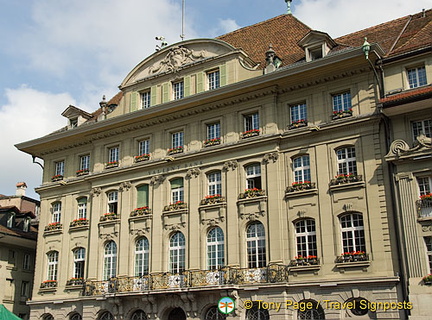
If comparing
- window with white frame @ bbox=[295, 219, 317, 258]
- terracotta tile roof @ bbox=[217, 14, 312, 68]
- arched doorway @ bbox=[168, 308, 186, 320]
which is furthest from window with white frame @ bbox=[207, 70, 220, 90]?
arched doorway @ bbox=[168, 308, 186, 320]

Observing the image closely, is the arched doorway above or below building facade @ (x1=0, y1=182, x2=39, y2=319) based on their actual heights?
below

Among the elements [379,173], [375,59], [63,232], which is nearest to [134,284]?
[63,232]

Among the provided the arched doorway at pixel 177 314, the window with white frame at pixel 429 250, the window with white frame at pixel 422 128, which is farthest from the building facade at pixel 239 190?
the window with white frame at pixel 422 128

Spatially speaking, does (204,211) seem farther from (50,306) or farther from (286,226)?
(50,306)

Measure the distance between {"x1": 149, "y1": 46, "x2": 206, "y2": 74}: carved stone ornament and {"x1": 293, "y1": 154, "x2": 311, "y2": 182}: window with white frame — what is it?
9131 mm

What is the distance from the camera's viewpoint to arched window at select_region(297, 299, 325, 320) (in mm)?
26797

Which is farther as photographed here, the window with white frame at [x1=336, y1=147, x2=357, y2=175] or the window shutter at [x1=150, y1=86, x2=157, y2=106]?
the window shutter at [x1=150, y1=86, x2=157, y2=106]

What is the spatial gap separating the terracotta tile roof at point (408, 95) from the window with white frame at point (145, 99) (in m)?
15.0

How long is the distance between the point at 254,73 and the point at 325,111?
4980 mm

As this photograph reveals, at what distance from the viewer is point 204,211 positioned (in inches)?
1240

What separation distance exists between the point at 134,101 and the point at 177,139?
13.8ft

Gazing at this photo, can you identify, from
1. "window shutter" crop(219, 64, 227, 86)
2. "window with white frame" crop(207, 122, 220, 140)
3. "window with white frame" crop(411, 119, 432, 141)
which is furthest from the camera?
"window shutter" crop(219, 64, 227, 86)

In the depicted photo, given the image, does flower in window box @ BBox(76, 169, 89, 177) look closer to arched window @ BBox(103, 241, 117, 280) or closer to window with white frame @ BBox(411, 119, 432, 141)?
arched window @ BBox(103, 241, 117, 280)

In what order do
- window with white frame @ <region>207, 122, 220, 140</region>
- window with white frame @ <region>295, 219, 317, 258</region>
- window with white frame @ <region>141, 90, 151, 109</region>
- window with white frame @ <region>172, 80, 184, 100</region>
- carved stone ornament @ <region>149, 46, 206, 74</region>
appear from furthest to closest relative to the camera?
window with white frame @ <region>141, 90, 151, 109</region> → window with white frame @ <region>172, 80, 184, 100</region> → carved stone ornament @ <region>149, 46, 206, 74</region> → window with white frame @ <region>207, 122, 220, 140</region> → window with white frame @ <region>295, 219, 317, 258</region>
